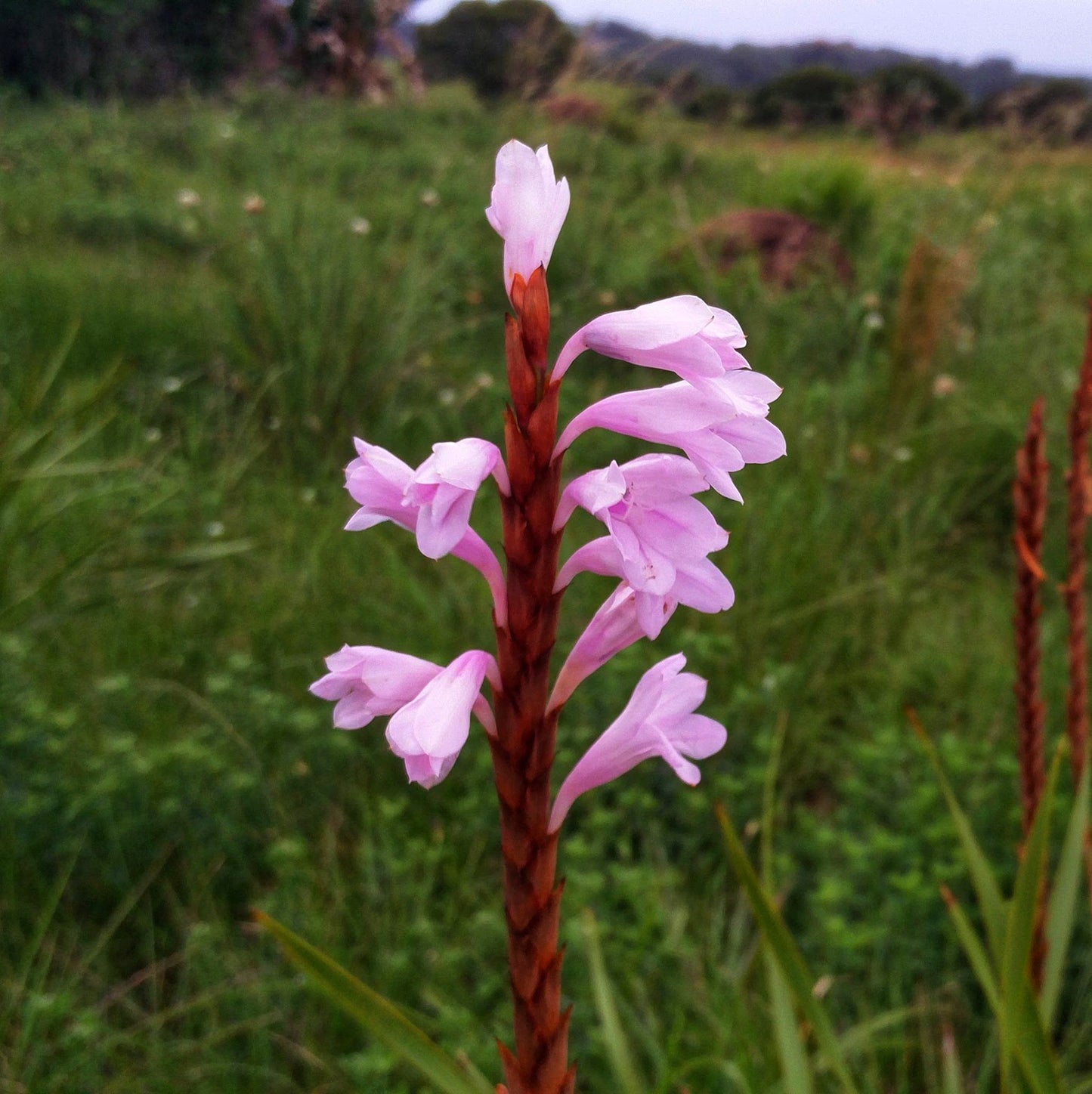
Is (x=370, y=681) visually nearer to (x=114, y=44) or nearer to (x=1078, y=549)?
(x=1078, y=549)

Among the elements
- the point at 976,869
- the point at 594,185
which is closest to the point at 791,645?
the point at 976,869

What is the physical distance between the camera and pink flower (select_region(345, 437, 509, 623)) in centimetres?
69

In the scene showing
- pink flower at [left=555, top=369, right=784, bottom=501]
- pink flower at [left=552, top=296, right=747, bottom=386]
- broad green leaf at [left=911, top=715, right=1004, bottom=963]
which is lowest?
broad green leaf at [left=911, top=715, right=1004, bottom=963]

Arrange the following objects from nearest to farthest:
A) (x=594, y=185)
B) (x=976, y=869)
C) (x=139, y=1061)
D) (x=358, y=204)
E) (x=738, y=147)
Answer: (x=976, y=869) < (x=139, y=1061) < (x=358, y=204) < (x=594, y=185) < (x=738, y=147)

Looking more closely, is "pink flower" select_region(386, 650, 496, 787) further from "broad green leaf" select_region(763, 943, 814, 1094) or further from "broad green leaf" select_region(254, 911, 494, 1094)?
"broad green leaf" select_region(763, 943, 814, 1094)

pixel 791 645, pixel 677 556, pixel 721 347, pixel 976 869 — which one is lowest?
pixel 791 645

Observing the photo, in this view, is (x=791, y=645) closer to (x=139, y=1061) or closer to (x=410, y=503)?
(x=139, y=1061)

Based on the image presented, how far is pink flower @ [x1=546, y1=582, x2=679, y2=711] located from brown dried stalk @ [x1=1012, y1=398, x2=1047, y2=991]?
1.92 ft

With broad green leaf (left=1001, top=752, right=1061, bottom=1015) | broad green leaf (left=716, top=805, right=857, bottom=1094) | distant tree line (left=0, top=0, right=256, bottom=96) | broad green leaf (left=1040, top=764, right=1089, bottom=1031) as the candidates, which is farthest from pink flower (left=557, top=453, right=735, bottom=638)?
distant tree line (left=0, top=0, right=256, bottom=96)

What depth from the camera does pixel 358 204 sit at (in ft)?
21.1

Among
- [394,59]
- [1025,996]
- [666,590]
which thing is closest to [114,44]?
[394,59]

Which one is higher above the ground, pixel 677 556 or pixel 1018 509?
pixel 677 556

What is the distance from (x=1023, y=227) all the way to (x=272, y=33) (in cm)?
611

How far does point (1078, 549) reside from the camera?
1268mm
